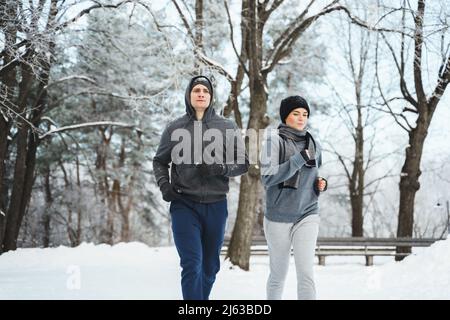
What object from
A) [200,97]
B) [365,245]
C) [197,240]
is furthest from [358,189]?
[197,240]

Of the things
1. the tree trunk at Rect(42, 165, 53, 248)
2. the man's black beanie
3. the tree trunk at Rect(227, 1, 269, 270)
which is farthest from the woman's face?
the tree trunk at Rect(42, 165, 53, 248)

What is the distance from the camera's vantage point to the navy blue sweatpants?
4148 millimetres

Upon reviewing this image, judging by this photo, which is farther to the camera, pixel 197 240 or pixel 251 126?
pixel 251 126

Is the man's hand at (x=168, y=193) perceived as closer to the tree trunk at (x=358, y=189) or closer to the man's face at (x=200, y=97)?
the man's face at (x=200, y=97)

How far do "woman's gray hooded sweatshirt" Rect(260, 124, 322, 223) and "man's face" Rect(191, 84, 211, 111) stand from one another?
2.16 feet

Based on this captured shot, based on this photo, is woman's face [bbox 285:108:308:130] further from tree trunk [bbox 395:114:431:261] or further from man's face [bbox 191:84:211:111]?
tree trunk [bbox 395:114:431:261]

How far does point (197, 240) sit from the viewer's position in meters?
4.26

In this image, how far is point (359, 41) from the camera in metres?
20.4

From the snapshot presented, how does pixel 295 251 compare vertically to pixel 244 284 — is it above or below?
above

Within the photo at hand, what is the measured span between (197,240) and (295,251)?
833 mm

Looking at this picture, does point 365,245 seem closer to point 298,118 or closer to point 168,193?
point 298,118
